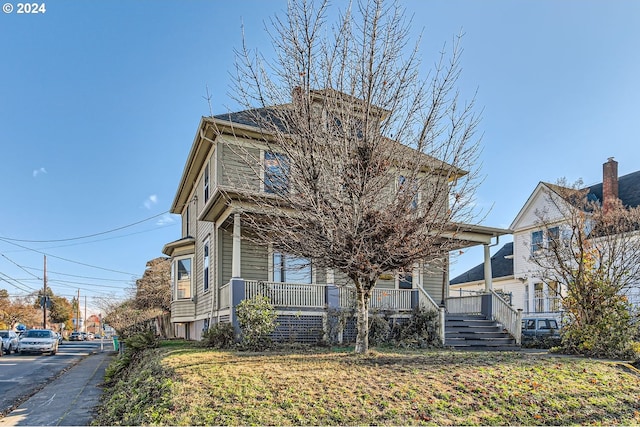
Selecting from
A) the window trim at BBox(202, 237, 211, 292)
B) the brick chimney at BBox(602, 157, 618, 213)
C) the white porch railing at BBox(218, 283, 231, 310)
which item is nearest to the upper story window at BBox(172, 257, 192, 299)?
the window trim at BBox(202, 237, 211, 292)

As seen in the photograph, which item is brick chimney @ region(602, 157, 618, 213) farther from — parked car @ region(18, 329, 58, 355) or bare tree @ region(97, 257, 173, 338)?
parked car @ region(18, 329, 58, 355)

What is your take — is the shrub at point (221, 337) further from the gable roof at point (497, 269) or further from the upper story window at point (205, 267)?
the gable roof at point (497, 269)

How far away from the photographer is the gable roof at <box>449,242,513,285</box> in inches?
1080

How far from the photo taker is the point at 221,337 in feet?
38.8

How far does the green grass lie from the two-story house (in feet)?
7.64

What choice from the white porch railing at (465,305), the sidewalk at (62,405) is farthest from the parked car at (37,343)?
the white porch railing at (465,305)

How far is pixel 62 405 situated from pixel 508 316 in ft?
40.8

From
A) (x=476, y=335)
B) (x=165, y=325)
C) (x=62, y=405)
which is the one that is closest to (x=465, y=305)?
(x=476, y=335)

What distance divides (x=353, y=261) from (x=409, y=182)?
1815 millimetres

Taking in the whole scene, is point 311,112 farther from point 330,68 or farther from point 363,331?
point 363,331

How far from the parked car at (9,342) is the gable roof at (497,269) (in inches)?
1024

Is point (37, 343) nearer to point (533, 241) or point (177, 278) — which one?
point (177, 278)

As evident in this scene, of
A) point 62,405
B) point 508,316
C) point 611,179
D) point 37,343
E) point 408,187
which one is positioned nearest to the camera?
point 408,187

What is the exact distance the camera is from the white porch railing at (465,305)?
15.8 meters
